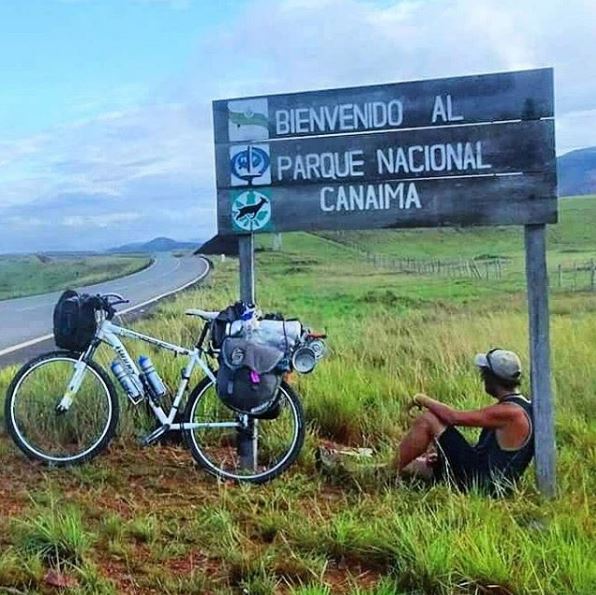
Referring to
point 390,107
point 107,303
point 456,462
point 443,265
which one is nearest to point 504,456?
point 456,462

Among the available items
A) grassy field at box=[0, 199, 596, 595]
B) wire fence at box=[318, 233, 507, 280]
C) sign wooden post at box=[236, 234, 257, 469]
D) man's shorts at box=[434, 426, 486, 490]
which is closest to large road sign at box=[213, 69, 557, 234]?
sign wooden post at box=[236, 234, 257, 469]

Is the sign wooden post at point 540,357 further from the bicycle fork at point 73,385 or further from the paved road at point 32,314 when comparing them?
the paved road at point 32,314

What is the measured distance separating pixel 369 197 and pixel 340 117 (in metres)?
0.54

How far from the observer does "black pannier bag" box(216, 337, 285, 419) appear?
5320mm

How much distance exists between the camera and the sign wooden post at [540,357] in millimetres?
5234

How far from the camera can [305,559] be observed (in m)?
4.14

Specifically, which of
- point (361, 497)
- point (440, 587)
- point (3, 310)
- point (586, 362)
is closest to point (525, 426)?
point (361, 497)

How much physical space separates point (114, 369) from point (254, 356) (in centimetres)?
111

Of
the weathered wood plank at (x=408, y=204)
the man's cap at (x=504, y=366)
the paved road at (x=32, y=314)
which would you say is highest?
the weathered wood plank at (x=408, y=204)

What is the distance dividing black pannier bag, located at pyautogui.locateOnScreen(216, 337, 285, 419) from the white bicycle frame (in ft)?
0.93

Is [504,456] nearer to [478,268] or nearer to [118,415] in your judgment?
[118,415]

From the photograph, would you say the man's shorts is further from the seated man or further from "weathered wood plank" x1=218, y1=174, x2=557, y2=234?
"weathered wood plank" x1=218, y1=174, x2=557, y2=234

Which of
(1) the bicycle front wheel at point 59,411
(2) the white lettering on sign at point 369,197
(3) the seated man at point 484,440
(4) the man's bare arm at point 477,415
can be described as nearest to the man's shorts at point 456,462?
(3) the seated man at point 484,440

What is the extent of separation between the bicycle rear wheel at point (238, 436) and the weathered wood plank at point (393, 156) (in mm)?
1356
